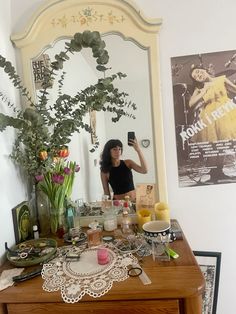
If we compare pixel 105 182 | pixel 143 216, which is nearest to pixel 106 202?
pixel 105 182

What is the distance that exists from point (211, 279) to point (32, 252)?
0.91m

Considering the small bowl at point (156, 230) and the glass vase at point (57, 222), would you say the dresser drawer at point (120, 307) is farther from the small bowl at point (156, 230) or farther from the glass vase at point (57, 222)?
the glass vase at point (57, 222)

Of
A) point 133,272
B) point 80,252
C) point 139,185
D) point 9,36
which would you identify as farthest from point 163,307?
point 9,36

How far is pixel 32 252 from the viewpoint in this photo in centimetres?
105

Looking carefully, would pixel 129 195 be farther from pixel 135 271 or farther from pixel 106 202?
pixel 135 271

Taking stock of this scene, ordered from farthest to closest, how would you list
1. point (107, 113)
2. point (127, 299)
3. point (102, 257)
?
point (107, 113) < point (102, 257) < point (127, 299)

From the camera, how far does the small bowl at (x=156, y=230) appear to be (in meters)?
1.04

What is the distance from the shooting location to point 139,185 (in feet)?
4.38

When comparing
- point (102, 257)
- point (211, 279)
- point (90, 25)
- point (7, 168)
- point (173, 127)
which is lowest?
point (211, 279)

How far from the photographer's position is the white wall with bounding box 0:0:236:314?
128 cm

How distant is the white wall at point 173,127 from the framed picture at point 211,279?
0.05 metres

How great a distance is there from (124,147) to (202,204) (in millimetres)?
502

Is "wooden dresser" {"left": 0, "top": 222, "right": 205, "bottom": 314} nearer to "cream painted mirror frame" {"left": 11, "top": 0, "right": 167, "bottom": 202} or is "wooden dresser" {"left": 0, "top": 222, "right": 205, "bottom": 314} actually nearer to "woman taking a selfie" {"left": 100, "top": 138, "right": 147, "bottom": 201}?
"woman taking a selfie" {"left": 100, "top": 138, "right": 147, "bottom": 201}

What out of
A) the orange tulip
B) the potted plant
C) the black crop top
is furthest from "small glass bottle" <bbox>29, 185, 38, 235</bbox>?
the black crop top
